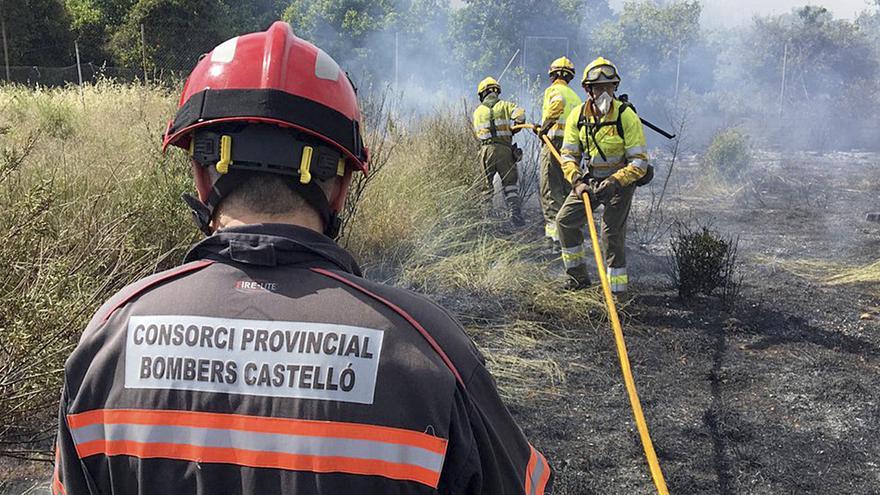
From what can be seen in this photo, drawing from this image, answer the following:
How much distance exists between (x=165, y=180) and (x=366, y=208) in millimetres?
2050

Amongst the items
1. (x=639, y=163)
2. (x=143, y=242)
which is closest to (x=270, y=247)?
(x=143, y=242)

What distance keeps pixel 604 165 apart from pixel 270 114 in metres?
5.45

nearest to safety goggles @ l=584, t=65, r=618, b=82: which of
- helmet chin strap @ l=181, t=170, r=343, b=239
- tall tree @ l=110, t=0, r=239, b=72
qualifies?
helmet chin strap @ l=181, t=170, r=343, b=239

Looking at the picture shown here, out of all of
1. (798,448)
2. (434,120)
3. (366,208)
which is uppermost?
(434,120)

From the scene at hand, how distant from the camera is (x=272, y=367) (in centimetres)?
110

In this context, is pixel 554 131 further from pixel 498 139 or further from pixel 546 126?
pixel 498 139

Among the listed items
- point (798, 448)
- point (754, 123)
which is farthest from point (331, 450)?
point (754, 123)

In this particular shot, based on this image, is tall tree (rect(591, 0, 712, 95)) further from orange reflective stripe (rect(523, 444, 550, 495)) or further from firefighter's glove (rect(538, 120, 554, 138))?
orange reflective stripe (rect(523, 444, 550, 495))

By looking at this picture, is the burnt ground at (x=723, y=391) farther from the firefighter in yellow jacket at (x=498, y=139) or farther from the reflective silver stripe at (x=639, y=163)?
the firefighter in yellow jacket at (x=498, y=139)

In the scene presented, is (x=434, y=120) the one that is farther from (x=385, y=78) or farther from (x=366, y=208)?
(x=385, y=78)

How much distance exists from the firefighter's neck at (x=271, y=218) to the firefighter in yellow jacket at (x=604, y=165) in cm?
503

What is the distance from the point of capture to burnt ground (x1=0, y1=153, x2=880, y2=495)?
11.7 feet

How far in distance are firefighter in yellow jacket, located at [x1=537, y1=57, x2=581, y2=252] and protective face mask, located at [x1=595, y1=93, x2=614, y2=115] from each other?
194cm

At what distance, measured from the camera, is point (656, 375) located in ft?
15.9
